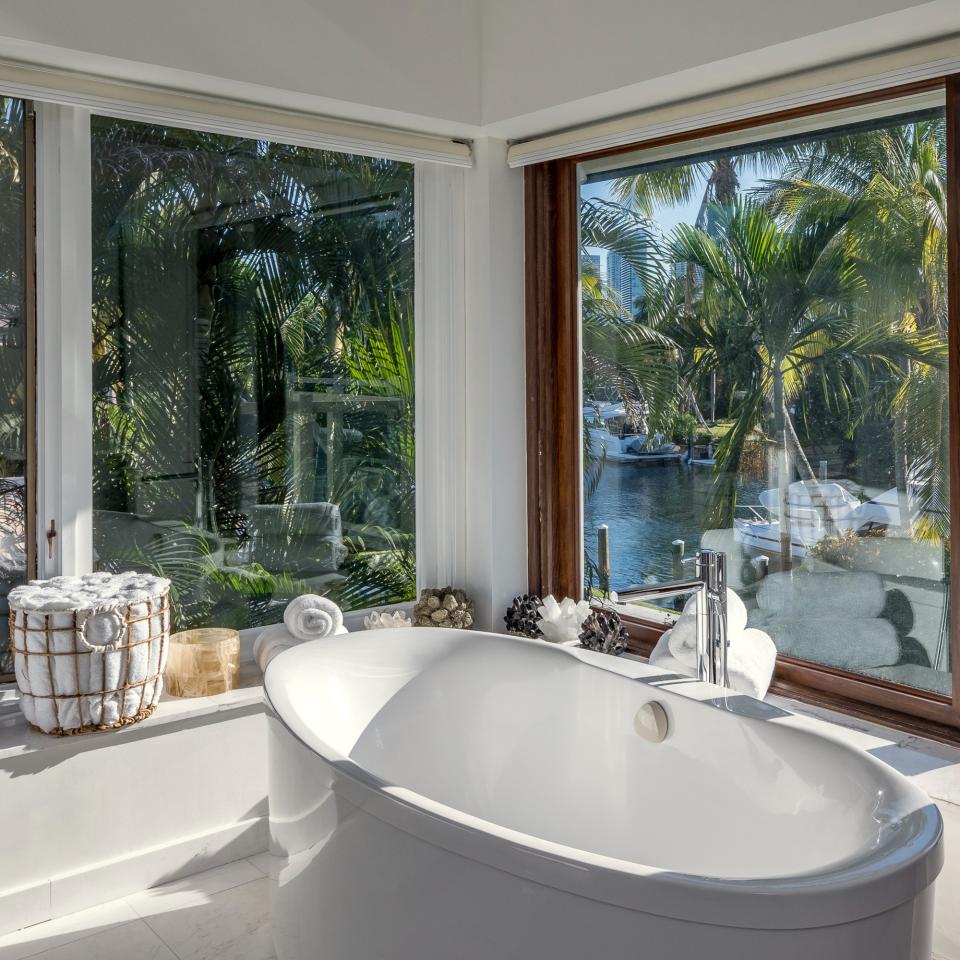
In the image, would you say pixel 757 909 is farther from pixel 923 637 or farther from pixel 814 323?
pixel 814 323

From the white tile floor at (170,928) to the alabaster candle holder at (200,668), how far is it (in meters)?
0.49

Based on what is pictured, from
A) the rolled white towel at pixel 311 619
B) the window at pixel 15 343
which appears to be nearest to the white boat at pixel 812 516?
the rolled white towel at pixel 311 619

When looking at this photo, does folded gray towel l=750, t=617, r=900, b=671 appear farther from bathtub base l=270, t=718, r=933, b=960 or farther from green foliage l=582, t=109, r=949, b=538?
bathtub base l=270, t=718, r=933, b=960

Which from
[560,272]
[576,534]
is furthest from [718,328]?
[576,534]

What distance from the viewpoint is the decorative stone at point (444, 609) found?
Result: 2943 millimetres

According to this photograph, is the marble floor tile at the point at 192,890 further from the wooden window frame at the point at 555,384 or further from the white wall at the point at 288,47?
the white wall at the point at 288,47

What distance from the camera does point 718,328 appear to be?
2.71 meters

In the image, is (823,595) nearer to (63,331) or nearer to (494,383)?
(494,383)

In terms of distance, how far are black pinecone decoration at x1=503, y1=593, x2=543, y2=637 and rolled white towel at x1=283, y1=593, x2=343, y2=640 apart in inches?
22.1

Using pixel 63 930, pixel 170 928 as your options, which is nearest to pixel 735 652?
pixel 170 928

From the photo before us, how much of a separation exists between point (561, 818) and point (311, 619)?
90 centimetres

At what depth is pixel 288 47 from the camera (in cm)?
247

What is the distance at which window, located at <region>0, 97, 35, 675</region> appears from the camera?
2.40m

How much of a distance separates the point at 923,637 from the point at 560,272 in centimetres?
157
